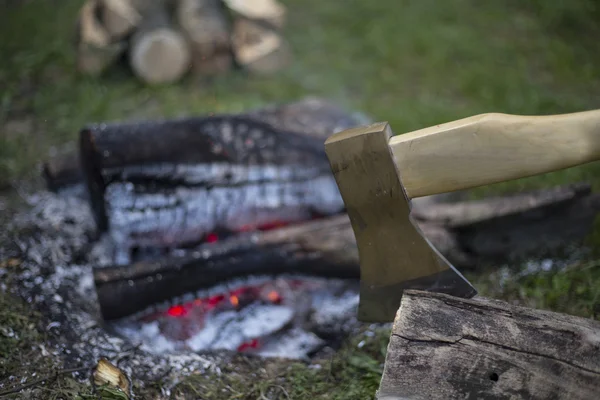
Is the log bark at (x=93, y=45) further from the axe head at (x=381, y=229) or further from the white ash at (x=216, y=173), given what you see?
the axe head at (x=381, y=229)

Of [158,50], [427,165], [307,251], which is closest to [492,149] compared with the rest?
[427,165]

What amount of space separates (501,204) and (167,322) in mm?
1616

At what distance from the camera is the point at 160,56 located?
4.10 metres

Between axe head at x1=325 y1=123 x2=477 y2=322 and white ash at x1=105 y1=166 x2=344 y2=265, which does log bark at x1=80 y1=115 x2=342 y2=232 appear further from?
axe head at x1=325 y1=123 x2=477 y2=322

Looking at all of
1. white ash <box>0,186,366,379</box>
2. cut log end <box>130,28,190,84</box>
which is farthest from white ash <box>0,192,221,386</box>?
cut log end <box>130,28,190,84</box>

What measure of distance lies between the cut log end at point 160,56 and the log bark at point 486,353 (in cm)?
304

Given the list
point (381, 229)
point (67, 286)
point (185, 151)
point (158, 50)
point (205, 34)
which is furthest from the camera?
point (205, 34)

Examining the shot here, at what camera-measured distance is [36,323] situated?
7.21 ft

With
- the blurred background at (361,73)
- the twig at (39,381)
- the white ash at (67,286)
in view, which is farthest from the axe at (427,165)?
the blurred background at (361,73)

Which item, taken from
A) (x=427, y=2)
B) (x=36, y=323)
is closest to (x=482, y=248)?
(x=36, y=323)

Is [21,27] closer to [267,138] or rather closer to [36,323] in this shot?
[267,138]

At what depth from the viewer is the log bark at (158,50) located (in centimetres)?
405

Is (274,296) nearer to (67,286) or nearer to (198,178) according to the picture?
(198,178)

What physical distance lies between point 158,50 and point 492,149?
3013mm
